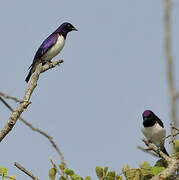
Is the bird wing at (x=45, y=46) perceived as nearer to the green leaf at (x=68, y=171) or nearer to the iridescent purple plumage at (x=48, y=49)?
the iridescent purple plumage at (x=48, y=49)

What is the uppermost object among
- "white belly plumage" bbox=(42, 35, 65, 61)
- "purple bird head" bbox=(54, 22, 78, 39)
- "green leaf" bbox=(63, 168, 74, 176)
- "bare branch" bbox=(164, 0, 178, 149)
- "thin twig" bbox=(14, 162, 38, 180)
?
"purple bird head" bbox=(54, 22, 78, 39)

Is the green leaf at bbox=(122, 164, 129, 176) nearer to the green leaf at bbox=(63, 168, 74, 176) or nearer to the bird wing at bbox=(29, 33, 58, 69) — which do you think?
the green leaf at bbox=(63, 168, 74, 176)

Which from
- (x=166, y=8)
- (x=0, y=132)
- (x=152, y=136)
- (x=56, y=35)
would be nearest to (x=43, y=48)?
(x=56, y=35)

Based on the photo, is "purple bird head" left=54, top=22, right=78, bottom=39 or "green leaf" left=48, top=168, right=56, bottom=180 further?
"purple bird head" left=54, top=22, right=78, bottom=39

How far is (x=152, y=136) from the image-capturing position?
28.2 feet

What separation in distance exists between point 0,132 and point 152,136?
551 cm

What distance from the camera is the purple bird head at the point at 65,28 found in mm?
12579

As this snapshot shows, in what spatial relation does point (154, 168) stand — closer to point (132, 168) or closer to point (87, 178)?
point (132, 168)

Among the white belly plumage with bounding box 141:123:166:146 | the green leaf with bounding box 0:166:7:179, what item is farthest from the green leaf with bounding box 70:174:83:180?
the white belly plumage with bounding box 141:123:166:146

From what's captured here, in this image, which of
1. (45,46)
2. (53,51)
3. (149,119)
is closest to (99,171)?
(149,119)

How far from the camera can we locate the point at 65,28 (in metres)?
12.9

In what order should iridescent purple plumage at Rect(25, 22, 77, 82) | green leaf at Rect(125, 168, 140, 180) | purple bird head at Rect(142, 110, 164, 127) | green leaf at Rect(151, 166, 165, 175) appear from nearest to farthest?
1. green leaf at Rect(125, 168, 140, 180)
2. green leaf at Rect(151, 166, 165, 175)
3. purple bird head at Rect(142, 110, 164, 127)
4. iridescent purple plumage at Rect(25, 22, 77, 82)

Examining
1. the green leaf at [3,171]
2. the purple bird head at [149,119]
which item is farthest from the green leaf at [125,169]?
the purple bird head at [149,119]

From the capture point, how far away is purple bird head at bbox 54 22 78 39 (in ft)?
41.3
